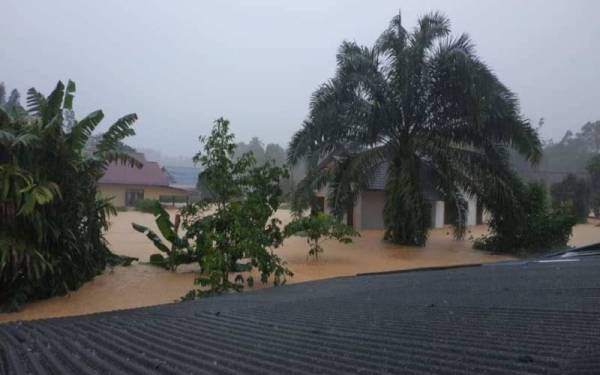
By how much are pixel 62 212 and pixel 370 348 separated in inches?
360

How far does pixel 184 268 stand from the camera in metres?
13.3

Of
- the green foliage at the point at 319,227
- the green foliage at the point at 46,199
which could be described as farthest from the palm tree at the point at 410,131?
the green foliage at the point at 46,199

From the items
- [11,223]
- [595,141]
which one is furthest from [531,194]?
[595,141]

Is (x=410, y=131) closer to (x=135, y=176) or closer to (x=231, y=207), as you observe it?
(x=231, y=207)

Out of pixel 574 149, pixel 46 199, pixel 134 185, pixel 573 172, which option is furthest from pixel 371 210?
pixel 574 149

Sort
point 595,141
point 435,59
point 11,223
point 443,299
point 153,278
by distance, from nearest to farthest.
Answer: point 443,299 < point 11,223 < point 153,278 < point 435,59 < point 595,141

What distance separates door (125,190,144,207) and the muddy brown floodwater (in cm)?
2385

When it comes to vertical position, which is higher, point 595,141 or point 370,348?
point 595,141

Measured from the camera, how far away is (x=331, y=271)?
41.8 feet

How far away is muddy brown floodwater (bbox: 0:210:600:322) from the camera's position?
9.05 metres

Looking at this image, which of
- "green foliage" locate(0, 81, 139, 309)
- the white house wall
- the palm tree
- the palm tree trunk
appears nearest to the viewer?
"green foliage" locate(0, 81, 139, 309)

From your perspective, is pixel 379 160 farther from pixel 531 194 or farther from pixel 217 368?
pixel 217 368

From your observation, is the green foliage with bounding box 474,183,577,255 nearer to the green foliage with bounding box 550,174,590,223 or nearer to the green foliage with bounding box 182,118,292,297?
the green foliage with bounding box 182,118,292,297

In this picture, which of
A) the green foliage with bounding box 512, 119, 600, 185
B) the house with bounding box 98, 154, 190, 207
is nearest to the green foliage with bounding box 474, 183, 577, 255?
the house with bounding box 98, 154, 190, 207
